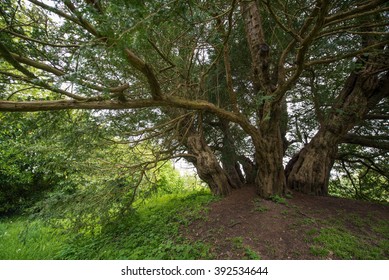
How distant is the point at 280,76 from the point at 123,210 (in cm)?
340

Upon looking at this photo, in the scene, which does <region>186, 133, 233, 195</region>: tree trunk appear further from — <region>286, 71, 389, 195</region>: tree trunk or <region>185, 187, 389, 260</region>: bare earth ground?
<region>286, 71, 389, 195</region>: tree trunk

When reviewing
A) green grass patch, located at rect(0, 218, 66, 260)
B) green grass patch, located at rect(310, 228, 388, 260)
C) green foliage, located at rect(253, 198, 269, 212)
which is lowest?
green grass patch, located at rect(0, 218, 66, 260)

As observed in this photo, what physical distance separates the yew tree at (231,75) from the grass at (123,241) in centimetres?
130

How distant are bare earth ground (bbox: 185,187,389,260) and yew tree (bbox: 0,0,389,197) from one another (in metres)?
0.45

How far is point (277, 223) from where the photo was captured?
2.86 metres

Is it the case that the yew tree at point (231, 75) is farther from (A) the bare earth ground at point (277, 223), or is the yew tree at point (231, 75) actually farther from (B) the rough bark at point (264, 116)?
(A) the bare earth ground at point (277, 223)

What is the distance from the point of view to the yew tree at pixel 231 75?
174 centimetres

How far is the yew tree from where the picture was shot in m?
1.74

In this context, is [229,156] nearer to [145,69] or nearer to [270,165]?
[270,165]

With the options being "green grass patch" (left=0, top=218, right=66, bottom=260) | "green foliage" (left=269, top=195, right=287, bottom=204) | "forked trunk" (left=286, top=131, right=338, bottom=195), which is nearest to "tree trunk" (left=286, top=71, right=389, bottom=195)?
"forked trunk" (left=286, top=131, right=338, bottom=195)

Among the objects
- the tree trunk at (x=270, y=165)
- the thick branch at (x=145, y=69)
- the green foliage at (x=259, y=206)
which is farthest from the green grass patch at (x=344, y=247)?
the thick branch at (x=145, y=69)

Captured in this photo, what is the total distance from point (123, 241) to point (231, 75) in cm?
380

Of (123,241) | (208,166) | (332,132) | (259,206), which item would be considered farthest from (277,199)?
(123,241)
